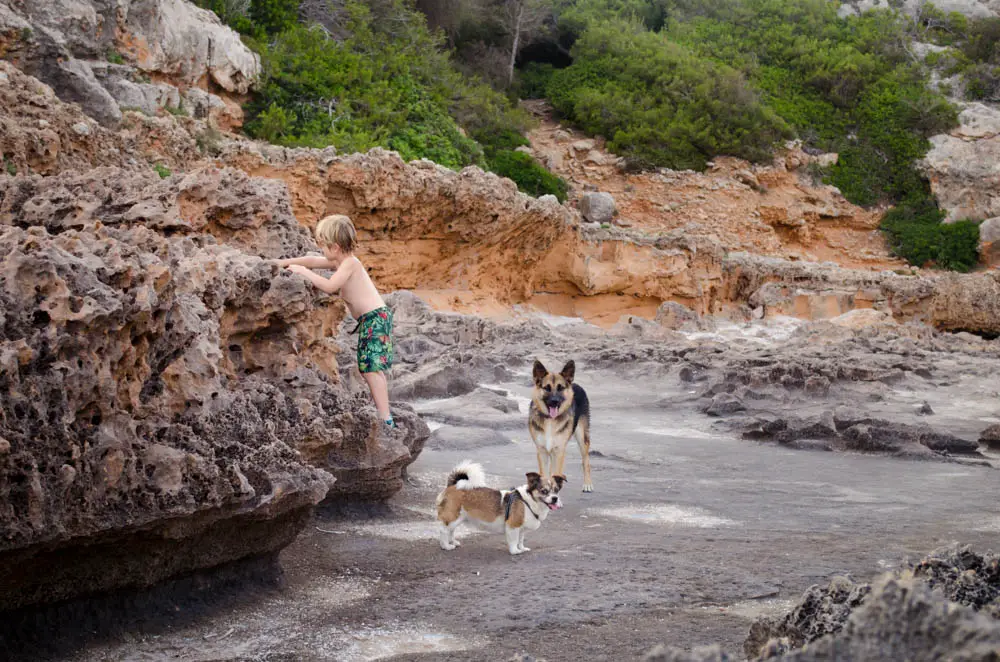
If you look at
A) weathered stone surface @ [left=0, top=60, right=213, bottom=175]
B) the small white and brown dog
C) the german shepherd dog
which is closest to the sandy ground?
the small white and brown dog

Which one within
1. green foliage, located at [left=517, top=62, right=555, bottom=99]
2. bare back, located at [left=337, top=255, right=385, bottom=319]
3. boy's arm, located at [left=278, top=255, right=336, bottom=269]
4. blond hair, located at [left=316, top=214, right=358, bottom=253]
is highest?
green foliage, located at [left=517, top=62, right=555, bottom=99]

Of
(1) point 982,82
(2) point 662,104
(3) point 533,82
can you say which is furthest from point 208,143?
(1) point 982,82

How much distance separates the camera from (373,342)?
5.43 meters

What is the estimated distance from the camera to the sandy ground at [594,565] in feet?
10.6

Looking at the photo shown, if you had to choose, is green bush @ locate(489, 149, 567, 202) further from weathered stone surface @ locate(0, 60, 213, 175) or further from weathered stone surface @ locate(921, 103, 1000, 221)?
weathered stone surface @ locate(0, 60, 213, 175)

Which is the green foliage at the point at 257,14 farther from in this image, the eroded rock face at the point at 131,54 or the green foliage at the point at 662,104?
the green foliage at the point at 662,104

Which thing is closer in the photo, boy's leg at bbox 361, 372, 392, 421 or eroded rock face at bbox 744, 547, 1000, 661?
eroded rock face at bbox 744, 547, 1000, 661

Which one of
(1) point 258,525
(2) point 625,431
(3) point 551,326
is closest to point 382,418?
(1) point 258,525

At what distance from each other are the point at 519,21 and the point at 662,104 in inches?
272

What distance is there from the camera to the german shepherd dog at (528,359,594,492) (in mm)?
6176

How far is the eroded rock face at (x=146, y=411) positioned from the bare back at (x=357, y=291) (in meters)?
0.43

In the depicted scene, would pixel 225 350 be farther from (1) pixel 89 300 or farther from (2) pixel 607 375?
(2) pixel 607 375

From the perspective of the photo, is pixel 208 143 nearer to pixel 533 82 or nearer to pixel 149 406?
pixel 149 406

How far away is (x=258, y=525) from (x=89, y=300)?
4.06 feet
